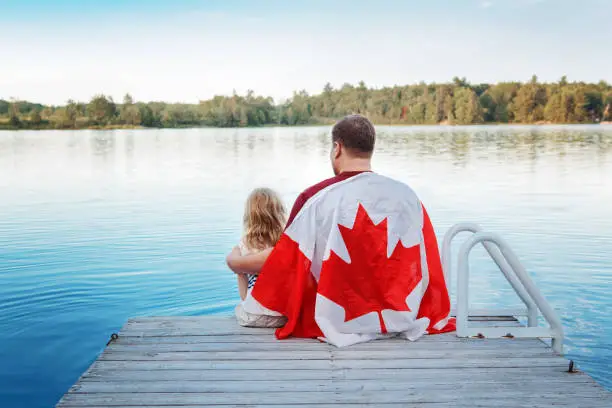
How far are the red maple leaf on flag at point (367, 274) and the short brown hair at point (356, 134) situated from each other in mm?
346

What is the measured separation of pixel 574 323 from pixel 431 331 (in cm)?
318

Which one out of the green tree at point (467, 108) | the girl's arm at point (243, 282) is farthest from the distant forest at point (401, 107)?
the girl's arm at point (243, 282)

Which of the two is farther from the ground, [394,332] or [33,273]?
[394,332]

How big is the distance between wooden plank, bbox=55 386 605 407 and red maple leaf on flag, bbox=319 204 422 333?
28.8 inches

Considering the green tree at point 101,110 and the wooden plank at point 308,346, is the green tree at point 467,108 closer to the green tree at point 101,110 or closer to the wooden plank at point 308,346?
the green tree at point 101,110

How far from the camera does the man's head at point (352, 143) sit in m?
3.74

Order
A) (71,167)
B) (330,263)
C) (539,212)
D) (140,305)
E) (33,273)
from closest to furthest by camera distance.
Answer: (330,263) < (140,305) < (33,273) < (539,212) < (71,167)

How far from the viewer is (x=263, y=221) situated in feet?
13.4

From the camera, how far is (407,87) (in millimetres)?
107500

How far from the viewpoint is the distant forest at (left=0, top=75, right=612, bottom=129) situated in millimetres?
93650

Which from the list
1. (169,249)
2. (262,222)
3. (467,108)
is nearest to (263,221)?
(262,222)

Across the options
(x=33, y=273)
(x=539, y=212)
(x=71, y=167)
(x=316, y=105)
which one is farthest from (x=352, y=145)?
(x=316, y=105)

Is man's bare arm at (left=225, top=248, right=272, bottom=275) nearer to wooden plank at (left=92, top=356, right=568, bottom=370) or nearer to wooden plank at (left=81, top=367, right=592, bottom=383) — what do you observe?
wooden plank at (left=92, top=356, right=568, bottom=370)

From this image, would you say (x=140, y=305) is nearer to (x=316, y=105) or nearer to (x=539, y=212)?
(x=539, y=212)
